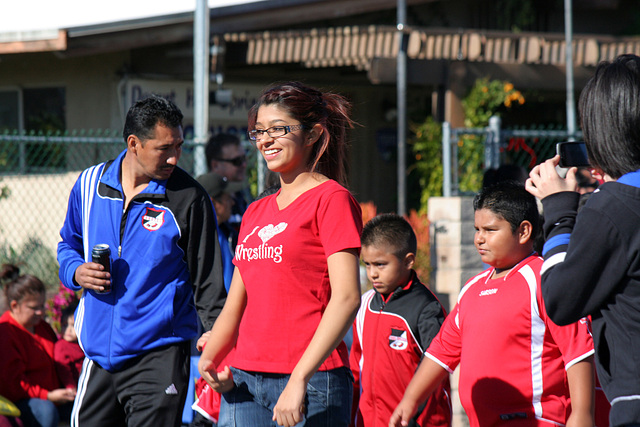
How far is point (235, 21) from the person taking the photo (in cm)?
1229

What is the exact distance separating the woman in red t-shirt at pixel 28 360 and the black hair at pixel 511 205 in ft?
12.4

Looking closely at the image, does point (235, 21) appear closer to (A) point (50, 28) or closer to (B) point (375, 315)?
(A) point (50, 28)

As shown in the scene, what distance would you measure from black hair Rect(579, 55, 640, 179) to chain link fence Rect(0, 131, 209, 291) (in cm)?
625

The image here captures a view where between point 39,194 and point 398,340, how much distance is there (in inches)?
295

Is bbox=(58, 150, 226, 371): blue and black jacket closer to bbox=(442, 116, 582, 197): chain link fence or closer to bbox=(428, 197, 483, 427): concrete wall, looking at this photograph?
bbox=(428, 197, 483, 427): concrete wall

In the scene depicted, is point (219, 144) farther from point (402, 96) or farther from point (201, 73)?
point (402, 96)

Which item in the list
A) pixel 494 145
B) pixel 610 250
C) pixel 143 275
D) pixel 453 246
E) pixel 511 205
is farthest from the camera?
pixel 494 145

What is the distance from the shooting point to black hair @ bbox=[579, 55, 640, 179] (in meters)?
2.45

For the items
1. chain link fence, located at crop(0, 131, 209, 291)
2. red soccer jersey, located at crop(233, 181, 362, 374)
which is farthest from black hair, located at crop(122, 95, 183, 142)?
chain link fence, located at crop(0, 131, 209, 291)

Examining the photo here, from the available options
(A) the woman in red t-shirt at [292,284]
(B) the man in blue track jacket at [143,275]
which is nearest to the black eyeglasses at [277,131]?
(A) the woman in red t-shirt at [292,284]

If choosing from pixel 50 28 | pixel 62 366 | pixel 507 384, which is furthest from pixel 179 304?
pixel 50 28

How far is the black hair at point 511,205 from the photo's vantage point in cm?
368

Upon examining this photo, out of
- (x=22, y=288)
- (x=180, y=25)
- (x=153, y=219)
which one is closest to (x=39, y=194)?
(x=180, y=25)

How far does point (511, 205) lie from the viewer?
12.1 feet
